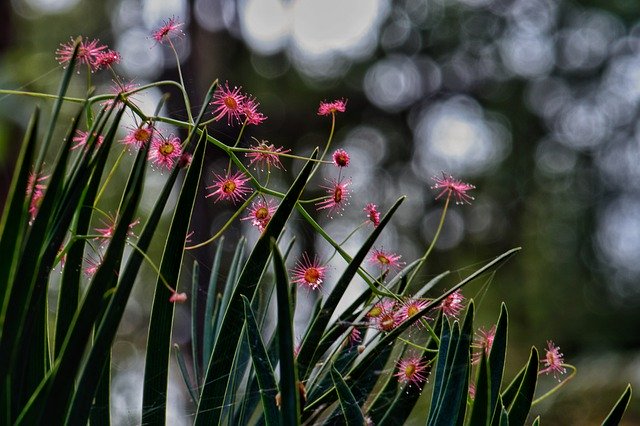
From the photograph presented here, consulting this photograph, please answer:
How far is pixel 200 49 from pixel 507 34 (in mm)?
2069

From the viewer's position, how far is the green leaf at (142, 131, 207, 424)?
0.47 metres

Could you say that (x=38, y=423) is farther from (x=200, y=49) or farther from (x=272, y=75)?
(x=272, y=75)

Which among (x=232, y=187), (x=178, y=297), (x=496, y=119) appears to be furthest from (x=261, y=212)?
(x=496, y=119)

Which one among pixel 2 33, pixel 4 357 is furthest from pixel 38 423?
pixel 2 33

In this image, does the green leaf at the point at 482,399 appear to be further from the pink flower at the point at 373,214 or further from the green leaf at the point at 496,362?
the pink flower at the point at 373,214

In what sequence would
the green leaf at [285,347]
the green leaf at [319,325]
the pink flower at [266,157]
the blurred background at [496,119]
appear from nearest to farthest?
the green leaf at [285,347] < the green leaf at [319,325] < the pink flower at [266,157] < the blurred background at [496,119]

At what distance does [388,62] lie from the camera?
16.7 feet

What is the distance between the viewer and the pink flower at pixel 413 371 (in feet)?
1.95

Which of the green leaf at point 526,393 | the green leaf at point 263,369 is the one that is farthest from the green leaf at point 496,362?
the green leaf at point 263,369

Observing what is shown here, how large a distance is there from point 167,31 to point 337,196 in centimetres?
18

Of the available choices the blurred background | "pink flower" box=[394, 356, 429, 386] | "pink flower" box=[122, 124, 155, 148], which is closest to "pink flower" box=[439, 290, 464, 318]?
"pink flower" box=[394, 356, 429, 386]

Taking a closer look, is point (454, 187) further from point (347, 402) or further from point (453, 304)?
point (347, 402)

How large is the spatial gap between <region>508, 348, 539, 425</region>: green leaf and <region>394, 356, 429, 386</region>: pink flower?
0.08m

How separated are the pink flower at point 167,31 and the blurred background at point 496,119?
365 cm
